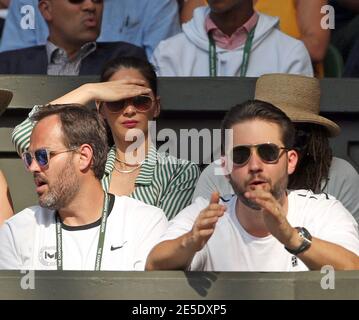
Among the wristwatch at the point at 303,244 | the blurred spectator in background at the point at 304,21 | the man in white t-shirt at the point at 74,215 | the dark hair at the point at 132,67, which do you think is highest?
the blurred spectator in background at the point at 304,21

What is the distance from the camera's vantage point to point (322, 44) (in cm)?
768

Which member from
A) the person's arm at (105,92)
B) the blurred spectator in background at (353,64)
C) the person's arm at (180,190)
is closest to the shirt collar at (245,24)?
the blurred spectator in background at (353,64)

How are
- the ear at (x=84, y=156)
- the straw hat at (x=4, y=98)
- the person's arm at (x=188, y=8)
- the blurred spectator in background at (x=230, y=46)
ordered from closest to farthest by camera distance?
the ear at (x=84, y=156), the straw hat at (x=4, y=98), the blurred spectator in background at (x=230, y=46), the person's arm at (x=188, y=8)

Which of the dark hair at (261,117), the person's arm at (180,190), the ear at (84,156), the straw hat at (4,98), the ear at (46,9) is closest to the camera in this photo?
the dark hair at (261,117)

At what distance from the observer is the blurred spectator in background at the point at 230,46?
7449 mm

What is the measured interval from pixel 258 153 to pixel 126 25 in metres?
2.42

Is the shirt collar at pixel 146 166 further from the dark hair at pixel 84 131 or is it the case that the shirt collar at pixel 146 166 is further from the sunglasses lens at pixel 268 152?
the sunglasses lens at pixel 268 152

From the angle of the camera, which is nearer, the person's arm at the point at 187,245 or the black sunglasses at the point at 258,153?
the person's arm at the point at 187,245

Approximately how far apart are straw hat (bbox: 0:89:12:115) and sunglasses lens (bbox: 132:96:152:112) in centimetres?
64

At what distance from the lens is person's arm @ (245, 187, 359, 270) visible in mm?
5324

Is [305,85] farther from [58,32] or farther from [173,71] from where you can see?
[58,32]

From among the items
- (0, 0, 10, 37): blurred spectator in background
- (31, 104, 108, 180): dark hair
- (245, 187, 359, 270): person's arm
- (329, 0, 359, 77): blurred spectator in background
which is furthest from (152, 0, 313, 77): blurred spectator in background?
(245, 187, 359, 270): person's arm

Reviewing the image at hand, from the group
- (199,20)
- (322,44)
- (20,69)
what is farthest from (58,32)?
(322,44)
